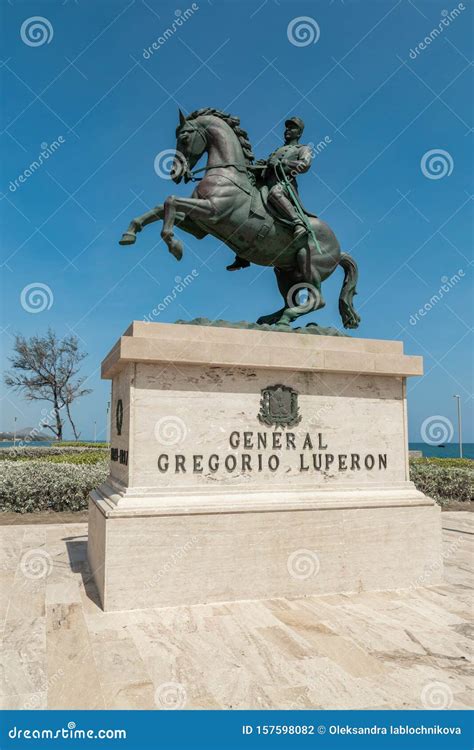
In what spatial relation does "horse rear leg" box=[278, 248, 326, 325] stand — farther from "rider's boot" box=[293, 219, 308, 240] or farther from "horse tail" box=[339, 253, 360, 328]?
"horse tail" box=[339, 253, 360, 328]

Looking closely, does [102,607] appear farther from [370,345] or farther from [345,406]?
[370,345]

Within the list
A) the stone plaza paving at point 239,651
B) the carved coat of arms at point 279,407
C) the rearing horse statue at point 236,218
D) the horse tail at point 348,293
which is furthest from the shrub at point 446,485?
the carved coat of arms at point 279,407

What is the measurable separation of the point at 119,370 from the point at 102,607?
2591 millimetres

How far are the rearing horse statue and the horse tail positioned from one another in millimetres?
287

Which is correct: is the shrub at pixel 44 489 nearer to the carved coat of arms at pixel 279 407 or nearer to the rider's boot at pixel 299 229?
the carved coat of arms at pixel 279 407

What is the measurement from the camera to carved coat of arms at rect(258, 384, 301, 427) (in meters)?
6.16

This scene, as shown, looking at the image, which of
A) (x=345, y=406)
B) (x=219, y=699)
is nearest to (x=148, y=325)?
(x=345, y=406)

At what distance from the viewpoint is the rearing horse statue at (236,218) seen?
6.62 metres

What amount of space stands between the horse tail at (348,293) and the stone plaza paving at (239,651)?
3.59 metres

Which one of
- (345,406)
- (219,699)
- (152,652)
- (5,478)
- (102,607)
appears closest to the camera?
(219,699)

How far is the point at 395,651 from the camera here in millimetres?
4277

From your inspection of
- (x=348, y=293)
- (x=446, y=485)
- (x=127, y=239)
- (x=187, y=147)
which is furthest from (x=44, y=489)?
(x=446, y=485)

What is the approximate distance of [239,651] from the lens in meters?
4.22

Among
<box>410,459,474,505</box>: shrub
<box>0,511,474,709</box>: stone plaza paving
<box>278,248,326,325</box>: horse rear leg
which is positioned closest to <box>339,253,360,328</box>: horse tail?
<box>278,248,326,325</box>: horse rear leg
